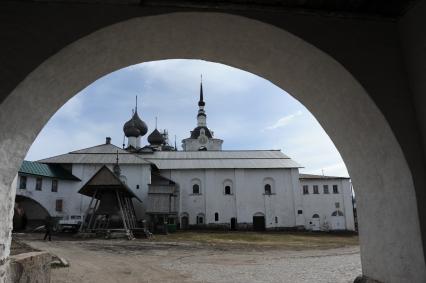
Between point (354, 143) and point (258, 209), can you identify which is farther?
point (258, 209)

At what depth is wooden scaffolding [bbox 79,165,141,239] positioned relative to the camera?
25.9m

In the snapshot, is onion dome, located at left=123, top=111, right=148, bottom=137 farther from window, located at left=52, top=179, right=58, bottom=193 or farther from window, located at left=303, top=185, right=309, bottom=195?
window, located at left=303, top=185, right=309, bottom=195

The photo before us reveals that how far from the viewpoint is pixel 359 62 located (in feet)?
10.5

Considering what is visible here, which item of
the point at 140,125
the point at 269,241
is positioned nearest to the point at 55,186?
the point at 140,125

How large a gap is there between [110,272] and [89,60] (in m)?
8.51

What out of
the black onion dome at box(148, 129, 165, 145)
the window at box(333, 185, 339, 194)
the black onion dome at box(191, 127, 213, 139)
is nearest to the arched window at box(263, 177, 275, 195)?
the window at box(333, 185, 339, 194)

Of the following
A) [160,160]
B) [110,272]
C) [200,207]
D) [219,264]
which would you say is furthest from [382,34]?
[160,160]

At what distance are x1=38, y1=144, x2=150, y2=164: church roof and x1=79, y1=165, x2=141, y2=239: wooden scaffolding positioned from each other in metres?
7.14

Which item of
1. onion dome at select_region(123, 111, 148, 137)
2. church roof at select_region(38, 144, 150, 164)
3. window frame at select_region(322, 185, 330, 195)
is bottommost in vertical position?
window frame at select_region(322, 185, 330, 195)

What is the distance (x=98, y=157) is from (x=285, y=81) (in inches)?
1374

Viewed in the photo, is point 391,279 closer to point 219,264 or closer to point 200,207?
point 219,264

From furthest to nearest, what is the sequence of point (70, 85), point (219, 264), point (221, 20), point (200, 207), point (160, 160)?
point (160, 160) → point (200, 207) → point (219, 264) → point (70, 85) → point (221, 20)

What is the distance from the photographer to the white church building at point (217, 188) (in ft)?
113

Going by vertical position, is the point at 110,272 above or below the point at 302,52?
below
